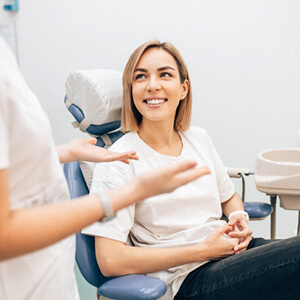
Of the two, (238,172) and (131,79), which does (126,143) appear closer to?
(131,79)

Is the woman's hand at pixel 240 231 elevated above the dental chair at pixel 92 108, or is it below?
below

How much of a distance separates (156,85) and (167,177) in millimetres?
814

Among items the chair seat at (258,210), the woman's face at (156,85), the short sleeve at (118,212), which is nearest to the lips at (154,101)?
the woman's face at (156,85)

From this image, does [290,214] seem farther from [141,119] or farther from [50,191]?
[50,191]

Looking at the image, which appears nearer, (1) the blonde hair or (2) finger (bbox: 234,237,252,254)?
(2) finger (bbox: 234,237,252,254)

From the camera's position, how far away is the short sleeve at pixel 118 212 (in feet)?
3.89

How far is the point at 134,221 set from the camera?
134cm

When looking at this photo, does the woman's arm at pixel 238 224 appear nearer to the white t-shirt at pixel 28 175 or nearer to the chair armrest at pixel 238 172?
the chair armrest at pixel 238 172

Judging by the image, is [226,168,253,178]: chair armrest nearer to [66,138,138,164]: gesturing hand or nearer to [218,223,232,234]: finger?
[218,223,232,234]: finger

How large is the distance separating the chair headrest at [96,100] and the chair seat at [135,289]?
0.63 metres

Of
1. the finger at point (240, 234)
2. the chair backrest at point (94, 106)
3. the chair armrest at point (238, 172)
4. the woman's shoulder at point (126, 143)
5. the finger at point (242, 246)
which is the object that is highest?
the chair backrest at point (94, 106)

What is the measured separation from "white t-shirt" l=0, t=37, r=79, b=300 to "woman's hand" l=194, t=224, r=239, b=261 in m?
0.56

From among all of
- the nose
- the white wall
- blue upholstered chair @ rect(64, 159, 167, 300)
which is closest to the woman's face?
the nose

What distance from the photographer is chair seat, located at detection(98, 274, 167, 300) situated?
0.99 meters
